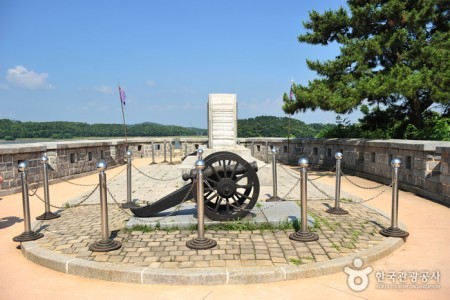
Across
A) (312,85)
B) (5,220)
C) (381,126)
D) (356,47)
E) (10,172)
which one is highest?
(356,47)

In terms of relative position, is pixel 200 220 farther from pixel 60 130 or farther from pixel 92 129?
pixel 92 129

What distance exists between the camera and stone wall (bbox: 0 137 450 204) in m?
7.64

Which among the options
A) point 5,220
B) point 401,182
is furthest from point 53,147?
point 401,182

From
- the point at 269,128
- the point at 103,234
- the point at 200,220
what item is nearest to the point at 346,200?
the point at 200,220

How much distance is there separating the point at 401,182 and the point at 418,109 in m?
4.79

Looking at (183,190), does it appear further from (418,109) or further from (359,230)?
(418,109)

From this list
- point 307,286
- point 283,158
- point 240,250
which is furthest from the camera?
point 283,158

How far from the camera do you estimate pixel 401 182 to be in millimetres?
8984

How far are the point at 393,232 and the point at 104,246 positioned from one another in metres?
4.06

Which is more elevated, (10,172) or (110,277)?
(10,172)

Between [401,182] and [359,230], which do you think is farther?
[401,182]

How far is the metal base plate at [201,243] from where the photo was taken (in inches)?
170

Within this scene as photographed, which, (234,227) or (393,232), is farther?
(234,227)

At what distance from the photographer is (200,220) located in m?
4.41
